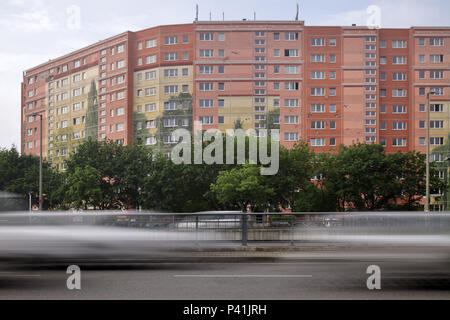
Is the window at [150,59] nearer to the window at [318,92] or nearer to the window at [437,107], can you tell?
the window at [318,92]

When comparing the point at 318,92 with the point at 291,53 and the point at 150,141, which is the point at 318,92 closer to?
the point at 291,53

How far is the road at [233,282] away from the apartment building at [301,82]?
209 ft

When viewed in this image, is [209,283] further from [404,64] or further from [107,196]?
[404,64]

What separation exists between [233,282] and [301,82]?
68760 millimetres

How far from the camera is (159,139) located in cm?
7600

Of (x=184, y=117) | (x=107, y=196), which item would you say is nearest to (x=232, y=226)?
(x=107, y=196)

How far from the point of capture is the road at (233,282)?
7.91 metres

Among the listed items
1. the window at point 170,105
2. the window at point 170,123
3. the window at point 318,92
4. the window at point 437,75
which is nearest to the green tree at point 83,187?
the window at point 170,123

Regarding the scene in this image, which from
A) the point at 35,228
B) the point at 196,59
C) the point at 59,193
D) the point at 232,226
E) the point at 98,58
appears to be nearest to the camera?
the point at 35,228

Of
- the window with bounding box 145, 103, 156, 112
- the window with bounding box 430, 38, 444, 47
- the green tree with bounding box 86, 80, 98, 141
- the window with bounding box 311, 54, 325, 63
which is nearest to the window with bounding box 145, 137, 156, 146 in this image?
the window with bounding box 145, 103, 156, 112

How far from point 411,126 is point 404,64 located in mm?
10103

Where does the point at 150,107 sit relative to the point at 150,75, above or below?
below

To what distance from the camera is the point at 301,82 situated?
7519 cm

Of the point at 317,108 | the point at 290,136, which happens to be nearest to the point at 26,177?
the point at 290,136
